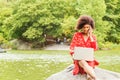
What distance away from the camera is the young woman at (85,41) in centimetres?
976

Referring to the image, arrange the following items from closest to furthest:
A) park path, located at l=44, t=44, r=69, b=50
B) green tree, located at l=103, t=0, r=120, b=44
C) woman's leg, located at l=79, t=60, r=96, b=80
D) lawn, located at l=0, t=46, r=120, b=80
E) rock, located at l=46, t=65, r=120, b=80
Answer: woman's leg, located at l=79, t=60, r=96, b=80 < rock, located at l=46, t=65, r=120, b=80 < lawn, located at l=0, t=46, r=120, b=80 < park path, located at l=44, t=44, r=69, b=50 < green tree, located at l=103, t=0, r=120, b=44

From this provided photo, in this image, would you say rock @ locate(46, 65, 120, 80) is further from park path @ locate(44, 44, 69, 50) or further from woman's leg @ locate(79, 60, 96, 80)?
park path @ locate(44, 44, 69, 50)

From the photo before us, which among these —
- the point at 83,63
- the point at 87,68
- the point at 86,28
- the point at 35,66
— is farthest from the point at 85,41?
the point at 35,66

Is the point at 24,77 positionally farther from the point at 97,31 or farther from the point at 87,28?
the point at 97,31

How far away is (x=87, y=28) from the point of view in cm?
989

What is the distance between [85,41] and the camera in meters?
10.2

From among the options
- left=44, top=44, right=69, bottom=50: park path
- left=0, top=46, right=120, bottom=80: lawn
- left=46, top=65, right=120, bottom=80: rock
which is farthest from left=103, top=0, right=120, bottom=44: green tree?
left=46, top=65, right=120, bottom=80: rock

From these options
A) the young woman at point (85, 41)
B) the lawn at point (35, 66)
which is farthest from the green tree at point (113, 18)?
the young woman at point (85, 41)

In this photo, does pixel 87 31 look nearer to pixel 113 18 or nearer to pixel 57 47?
pixel 57 47

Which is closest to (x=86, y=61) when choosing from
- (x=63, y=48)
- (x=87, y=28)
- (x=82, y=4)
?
(x=87, y=28)

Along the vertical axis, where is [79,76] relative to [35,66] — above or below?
above

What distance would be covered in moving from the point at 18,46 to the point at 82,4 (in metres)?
8.34

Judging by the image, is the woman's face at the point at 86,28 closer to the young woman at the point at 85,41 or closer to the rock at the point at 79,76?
the young woman at the point at 85,41

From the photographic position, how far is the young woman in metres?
9.76
